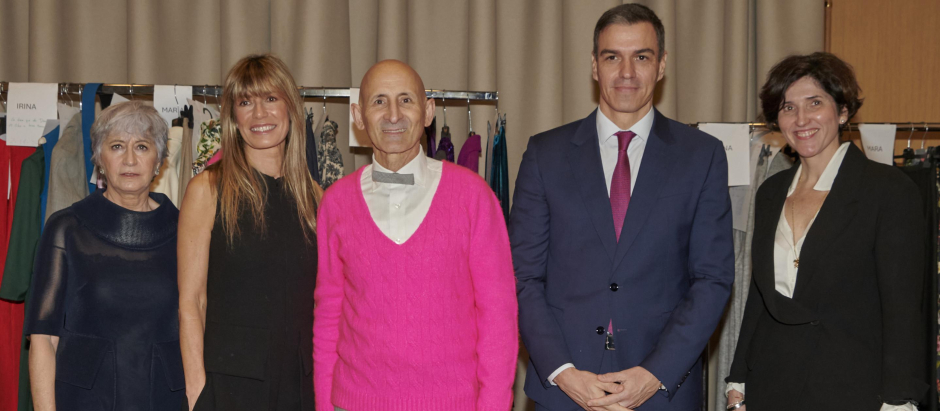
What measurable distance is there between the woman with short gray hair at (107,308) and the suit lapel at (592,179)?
1.23m

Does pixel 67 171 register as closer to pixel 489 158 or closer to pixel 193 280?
pixel 193 280

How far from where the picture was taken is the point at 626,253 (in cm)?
190

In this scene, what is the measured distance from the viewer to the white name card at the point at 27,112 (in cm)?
276

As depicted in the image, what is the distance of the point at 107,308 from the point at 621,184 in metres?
1.51

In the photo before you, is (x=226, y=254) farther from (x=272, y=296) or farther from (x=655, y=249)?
(x=655, y=249)

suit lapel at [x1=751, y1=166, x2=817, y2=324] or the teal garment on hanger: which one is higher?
the teal garment on hanger

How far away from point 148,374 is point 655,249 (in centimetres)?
149

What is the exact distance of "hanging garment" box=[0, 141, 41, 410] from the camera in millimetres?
2771

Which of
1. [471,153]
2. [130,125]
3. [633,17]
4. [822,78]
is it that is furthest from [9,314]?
[822,78]

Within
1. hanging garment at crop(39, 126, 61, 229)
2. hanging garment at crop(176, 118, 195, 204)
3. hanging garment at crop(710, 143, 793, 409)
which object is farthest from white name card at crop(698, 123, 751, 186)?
hanging garment at crop(39, 126, 61, 229)

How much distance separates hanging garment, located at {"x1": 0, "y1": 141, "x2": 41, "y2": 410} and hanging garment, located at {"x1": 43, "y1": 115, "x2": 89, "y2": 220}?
245mm

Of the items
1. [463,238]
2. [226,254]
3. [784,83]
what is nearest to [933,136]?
[784,83]

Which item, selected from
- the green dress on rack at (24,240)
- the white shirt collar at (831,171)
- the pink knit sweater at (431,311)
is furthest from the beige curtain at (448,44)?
the pink knit sweater at (431,311)

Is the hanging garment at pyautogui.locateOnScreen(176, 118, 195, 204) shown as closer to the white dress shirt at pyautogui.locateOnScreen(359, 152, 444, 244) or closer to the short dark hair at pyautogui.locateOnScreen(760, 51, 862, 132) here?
the white dress shirt at pyautogui.locateOnScreen(359, 152, 444, 244)
